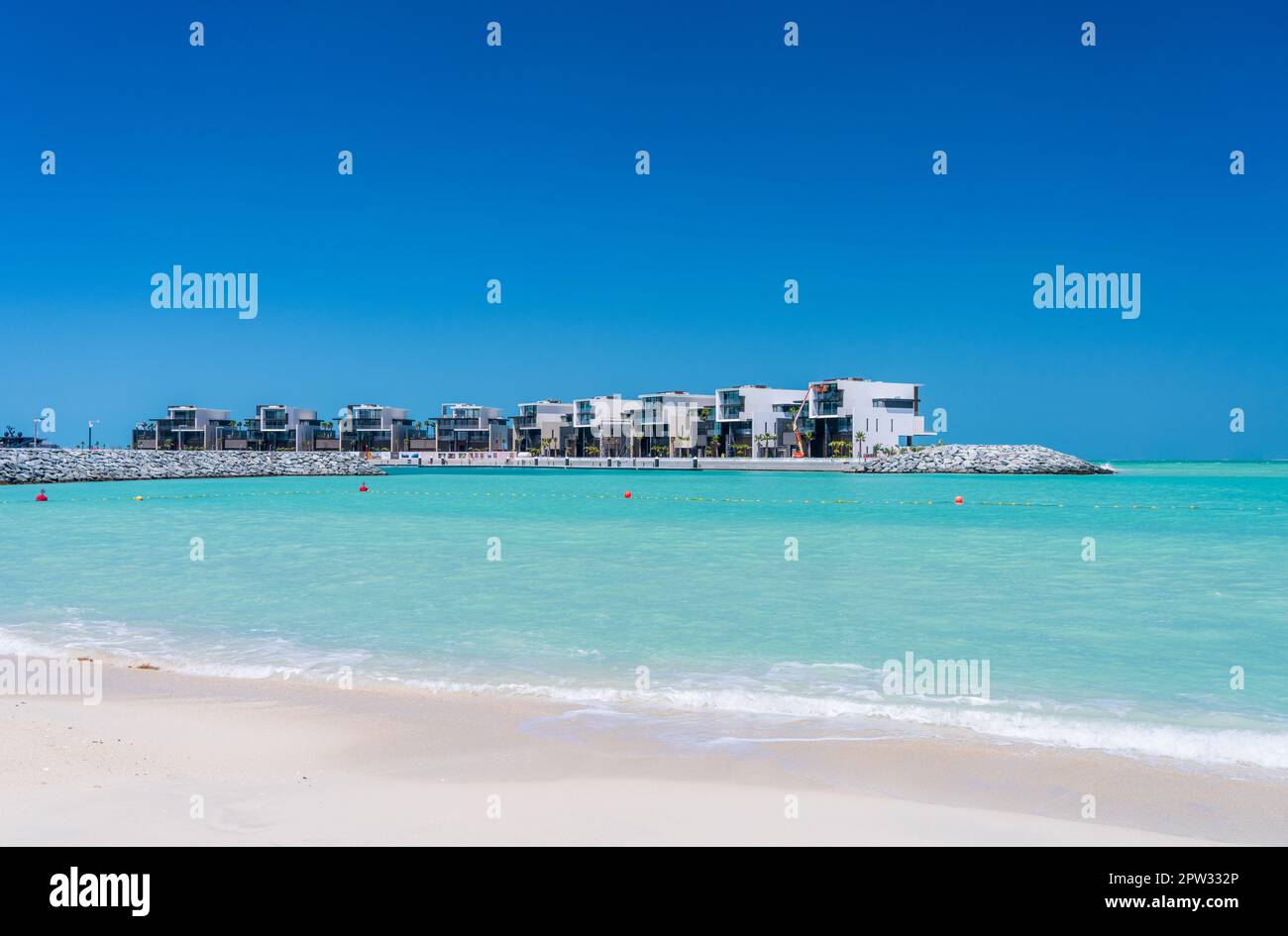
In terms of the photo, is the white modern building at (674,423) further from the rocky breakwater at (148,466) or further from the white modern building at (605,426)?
the rocky breakwater at (148,466)

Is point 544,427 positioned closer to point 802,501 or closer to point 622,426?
point 622,426

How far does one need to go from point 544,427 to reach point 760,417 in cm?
3812

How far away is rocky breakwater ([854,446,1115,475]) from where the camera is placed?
3403 inches

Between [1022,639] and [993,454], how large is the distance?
85.9 metres

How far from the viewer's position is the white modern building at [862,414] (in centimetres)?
9581

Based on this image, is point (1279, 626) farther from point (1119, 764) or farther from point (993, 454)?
point (993, 454)

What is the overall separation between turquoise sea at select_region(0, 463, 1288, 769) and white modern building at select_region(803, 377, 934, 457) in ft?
235

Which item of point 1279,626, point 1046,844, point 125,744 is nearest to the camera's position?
point 1046,844

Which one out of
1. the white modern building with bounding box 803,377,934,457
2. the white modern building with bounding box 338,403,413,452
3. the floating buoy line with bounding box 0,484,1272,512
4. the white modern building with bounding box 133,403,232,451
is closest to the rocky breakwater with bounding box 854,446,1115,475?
the white modern building with bounding box 803,377,934,457

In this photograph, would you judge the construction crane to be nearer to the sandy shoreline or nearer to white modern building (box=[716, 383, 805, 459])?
white modern building (box=[716, 383, 805, 459])

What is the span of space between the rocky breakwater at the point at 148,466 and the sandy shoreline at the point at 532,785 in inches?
2233

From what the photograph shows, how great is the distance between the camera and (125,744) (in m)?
5.27

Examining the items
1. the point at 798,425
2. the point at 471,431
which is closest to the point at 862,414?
the point at 798,425

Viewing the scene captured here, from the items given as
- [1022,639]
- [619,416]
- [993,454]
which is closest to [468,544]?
[1022,639]
